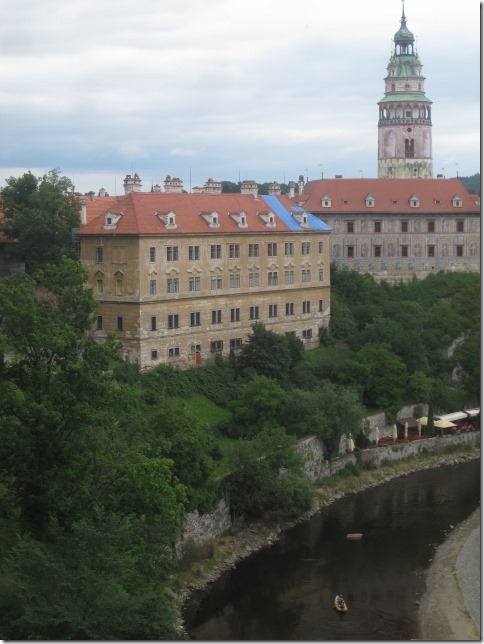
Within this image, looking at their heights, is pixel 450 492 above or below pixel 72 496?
below

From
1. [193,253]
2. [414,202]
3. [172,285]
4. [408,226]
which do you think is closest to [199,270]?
[193,253]

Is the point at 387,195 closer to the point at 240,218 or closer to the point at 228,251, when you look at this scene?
the point at 240,218

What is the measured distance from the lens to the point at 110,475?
32.0m

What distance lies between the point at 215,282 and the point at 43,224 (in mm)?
7650

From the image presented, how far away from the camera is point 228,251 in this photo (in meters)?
51.7

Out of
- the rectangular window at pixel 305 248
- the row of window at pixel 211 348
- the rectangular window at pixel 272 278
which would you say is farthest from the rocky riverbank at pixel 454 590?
the rectangular window at pixel 305 248

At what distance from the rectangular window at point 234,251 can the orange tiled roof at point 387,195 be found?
15422 millimetres

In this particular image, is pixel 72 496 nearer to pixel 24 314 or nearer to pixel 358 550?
pixel 24 314

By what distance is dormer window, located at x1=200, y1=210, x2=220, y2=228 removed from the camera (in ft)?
166

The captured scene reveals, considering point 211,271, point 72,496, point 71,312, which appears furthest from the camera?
point 211,271

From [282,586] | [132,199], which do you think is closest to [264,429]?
[282,586]

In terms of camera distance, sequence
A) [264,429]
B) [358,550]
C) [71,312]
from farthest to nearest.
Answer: [264,429]
[358,550]
[71,312]

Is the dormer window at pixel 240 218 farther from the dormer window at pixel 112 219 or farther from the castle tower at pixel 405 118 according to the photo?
the castle tower at pixel 405 118

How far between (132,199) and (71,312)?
1521cm
